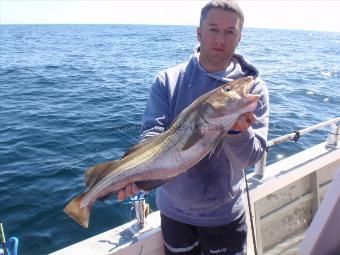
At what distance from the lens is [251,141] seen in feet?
8.59

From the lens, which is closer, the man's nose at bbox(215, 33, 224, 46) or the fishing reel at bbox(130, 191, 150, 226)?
the man's nose at bbox(215, 33, 224, 46)

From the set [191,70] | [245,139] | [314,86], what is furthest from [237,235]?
[314,86]

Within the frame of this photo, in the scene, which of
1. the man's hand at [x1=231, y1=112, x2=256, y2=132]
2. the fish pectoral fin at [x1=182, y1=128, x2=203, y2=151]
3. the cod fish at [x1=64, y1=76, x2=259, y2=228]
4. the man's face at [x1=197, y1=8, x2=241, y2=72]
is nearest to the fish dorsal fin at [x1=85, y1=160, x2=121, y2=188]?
the cod fish at [x1=64, y1=76, x2=259, y2=228]

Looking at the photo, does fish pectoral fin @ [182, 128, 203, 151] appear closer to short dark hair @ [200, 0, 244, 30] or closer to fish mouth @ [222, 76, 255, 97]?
fish mouth @ [222, 76, 255, 97]

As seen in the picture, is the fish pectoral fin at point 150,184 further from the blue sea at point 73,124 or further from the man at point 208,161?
the blue sea at point 73,124

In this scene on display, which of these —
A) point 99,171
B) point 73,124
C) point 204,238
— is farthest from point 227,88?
point 73,124

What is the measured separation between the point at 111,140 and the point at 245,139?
7.49m

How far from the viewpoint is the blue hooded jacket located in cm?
290

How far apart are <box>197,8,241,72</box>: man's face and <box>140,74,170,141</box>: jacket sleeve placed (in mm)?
458

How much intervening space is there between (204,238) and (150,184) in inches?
28.8

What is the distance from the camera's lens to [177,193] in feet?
9.77

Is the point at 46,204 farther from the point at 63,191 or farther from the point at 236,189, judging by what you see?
the point at 236,189

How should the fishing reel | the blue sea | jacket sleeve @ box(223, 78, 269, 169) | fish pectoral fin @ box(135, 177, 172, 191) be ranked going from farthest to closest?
the blue sea
the fishing reel
fish pectoral fin @ box(135, 177, 172, 191)
jacket sleeve @ box(223, 78, 269, 169)

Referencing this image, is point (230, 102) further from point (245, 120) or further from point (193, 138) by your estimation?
point (193, 138)
